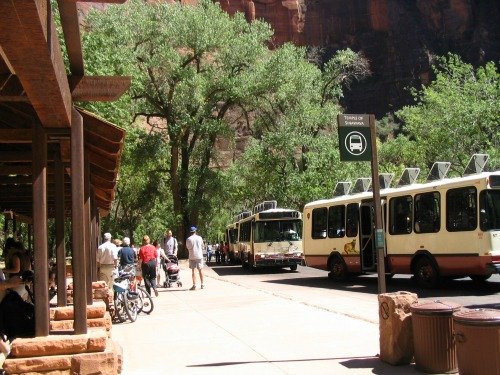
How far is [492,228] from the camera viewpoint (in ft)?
48.7

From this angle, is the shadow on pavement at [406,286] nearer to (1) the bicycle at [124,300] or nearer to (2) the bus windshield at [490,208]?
(2) the bus windshield at [490,208]

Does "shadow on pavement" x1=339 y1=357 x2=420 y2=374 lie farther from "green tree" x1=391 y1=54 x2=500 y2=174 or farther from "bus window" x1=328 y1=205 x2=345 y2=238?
"green tree" x1=391 y1=54 x2=500 y2=174

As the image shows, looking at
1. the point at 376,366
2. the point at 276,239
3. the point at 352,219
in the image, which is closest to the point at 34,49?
the point at 376,366

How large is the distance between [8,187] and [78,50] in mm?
7406

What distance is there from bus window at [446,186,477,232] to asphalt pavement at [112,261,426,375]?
10.9ft

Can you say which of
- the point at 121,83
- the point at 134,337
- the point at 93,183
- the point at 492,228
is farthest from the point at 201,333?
the point at 492,228

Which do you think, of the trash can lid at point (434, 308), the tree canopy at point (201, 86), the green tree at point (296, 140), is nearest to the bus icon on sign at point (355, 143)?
the trash can lid at point (434, 308)

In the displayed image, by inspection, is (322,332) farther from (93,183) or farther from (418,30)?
(418,30)

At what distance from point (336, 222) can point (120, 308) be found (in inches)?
403

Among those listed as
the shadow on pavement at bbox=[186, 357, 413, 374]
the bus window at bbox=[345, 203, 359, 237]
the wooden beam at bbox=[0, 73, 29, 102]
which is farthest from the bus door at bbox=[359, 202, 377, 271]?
the wooden beam at bbox=[0, 73, 29, 102]

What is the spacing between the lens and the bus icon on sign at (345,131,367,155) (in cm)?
830

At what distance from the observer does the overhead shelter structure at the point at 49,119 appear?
12.8 ft

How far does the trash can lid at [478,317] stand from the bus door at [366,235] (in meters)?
13.7

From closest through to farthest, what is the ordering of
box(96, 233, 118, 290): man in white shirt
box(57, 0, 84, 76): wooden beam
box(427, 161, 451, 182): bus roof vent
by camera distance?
box(57, 0, 84, 76): wooden beam
box(96, 233, 118, 290): man in white shirt
box(427, 161, 451, 182): bus roof vent
